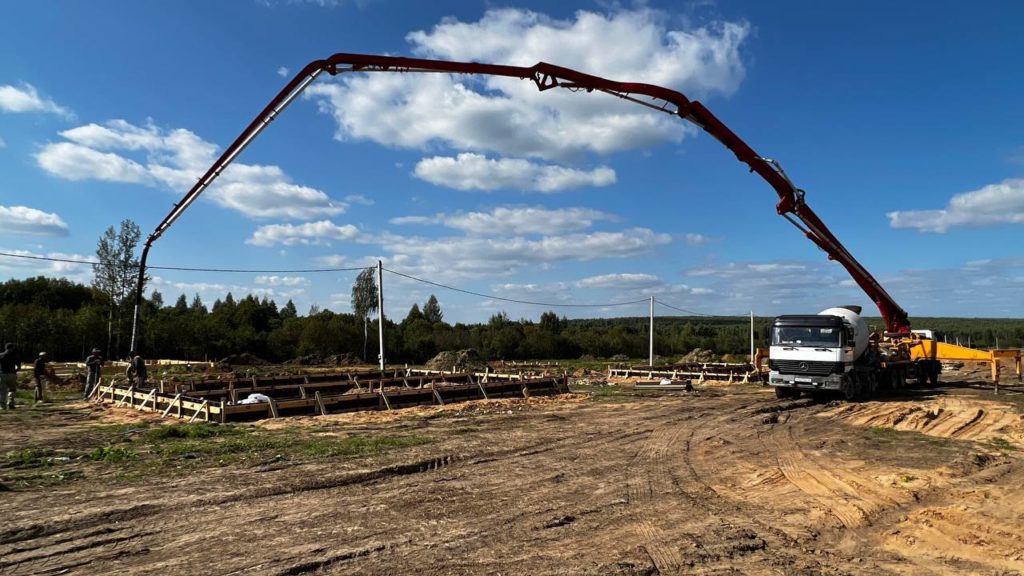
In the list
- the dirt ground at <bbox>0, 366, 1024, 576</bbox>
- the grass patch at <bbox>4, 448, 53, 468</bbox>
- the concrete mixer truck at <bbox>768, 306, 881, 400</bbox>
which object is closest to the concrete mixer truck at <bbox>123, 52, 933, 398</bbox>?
the concrete mixer truck at <bbox>768, 306, 881, 400</bbox>

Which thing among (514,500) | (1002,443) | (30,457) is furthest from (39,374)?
(1002,443)

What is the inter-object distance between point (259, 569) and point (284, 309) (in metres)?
115

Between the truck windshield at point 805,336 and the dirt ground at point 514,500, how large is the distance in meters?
5.34

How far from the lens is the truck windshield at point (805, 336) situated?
20.4 meters

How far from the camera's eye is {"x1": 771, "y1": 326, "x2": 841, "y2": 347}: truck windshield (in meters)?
20.4

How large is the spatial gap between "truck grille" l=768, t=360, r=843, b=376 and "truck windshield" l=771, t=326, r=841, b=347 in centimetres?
63

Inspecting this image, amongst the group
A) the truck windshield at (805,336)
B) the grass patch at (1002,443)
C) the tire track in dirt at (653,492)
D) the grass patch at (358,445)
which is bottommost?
the grass patch at (358,445)

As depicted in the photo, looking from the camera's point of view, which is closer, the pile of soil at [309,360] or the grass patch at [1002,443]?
the grass patch at [1002,443]

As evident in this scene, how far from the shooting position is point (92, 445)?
39.8ft

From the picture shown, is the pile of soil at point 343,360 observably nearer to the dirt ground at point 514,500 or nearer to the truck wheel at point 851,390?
the dirt ground at point 514,500

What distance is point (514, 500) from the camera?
8.11 metres

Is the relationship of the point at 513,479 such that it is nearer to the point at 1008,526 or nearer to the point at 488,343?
the point at 1008,526

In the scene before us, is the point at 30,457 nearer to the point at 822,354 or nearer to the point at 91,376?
the point at 91,376

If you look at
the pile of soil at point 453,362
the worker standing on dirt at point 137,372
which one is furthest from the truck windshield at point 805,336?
the worker standing on dirt at point 137,372
